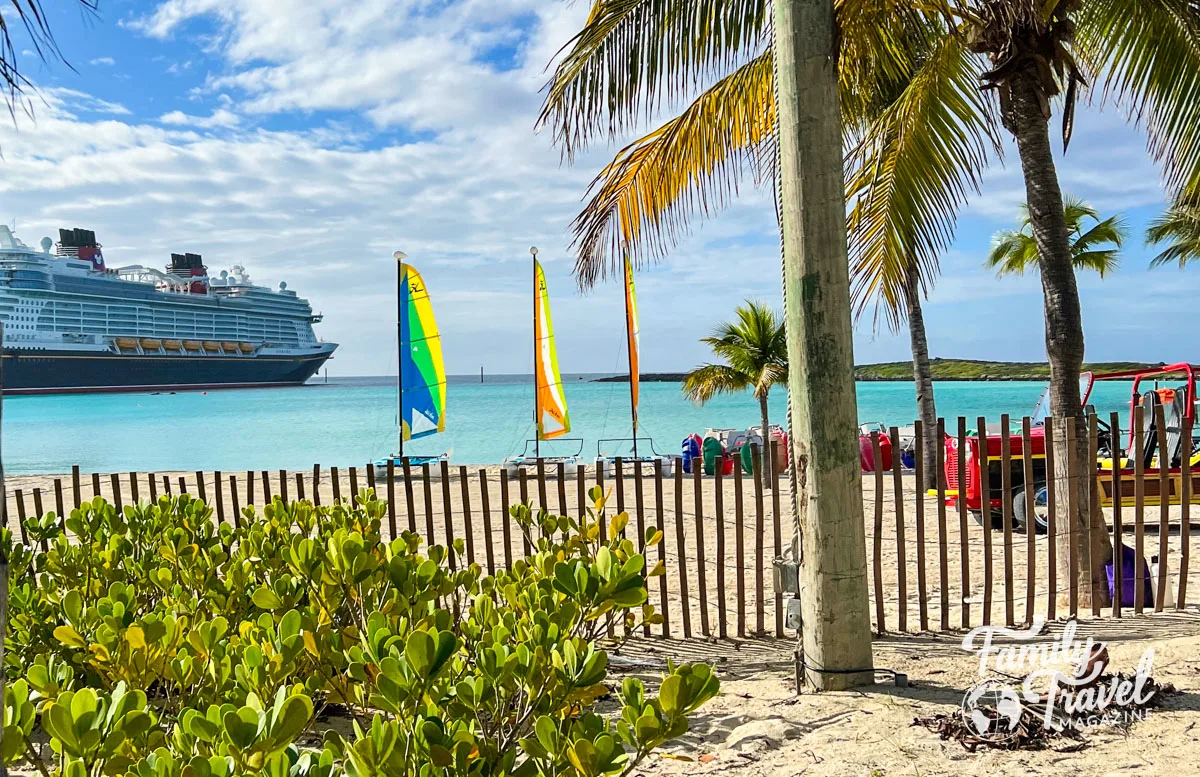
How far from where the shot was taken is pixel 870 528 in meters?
9.21

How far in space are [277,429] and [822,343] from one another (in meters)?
54.5

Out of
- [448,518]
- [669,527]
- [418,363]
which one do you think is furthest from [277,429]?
[448,518]

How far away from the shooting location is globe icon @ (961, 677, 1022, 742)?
3158mm

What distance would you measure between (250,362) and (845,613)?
87.9 meters

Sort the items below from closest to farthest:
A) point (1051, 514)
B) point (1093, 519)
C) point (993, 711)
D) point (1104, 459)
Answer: point (993, 711) → point (1093, 519) → point (1051, 514) → point (1104, 459)

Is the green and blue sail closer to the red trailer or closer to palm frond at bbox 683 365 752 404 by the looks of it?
palm frond at bbox 683 365 752 404

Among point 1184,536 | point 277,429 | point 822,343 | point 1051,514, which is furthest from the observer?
point 277,429

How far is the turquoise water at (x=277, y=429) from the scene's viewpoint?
36906mm

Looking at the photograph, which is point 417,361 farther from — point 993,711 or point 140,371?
point 140,371

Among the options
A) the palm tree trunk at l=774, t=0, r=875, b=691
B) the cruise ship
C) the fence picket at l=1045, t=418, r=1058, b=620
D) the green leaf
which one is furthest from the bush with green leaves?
the cruise ship

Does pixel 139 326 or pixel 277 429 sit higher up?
pixel 139 326

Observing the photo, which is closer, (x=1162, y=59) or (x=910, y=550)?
(x=1162, y=59)

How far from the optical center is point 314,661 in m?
2.59

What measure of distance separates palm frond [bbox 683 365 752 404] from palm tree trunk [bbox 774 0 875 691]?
38.5ft
